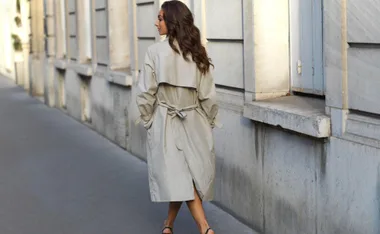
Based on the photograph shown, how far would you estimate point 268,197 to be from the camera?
6535 mm

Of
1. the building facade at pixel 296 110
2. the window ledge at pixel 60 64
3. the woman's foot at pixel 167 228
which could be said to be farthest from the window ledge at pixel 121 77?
the woman's foot at pixel 167 228

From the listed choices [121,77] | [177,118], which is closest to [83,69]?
[121,77]

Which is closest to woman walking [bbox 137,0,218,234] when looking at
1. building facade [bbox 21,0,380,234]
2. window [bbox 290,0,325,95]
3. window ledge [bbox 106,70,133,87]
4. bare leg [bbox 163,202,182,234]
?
bare leg [bbox 163,202,182,234]

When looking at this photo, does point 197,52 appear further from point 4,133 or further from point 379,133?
point 4,133

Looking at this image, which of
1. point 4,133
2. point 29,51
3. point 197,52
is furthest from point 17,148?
point 29,51

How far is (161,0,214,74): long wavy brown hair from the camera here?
5.80 m

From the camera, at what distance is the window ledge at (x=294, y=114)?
18.1ft

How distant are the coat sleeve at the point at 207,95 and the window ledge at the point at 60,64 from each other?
11390 mm

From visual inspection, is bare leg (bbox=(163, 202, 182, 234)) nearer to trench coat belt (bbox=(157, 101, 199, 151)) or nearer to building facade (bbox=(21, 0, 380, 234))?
trench coat belt (bbox=(157, 101, 199, 151))

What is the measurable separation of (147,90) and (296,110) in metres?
1.07

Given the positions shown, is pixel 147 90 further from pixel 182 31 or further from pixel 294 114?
pixel 294 114

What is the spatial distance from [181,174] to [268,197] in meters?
0.94

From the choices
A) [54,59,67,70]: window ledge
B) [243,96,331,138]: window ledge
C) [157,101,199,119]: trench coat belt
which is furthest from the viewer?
[54,59,67,70]: window ledge

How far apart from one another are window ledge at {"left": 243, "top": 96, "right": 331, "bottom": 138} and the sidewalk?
0.97 metres
